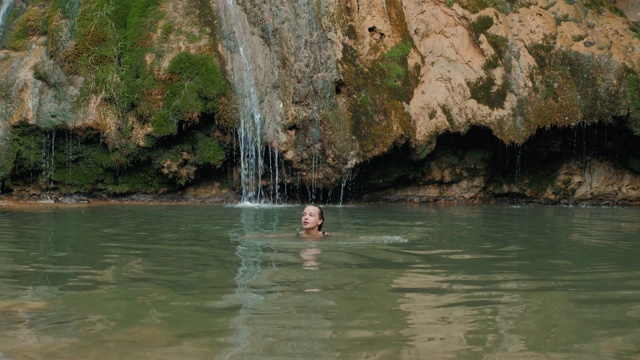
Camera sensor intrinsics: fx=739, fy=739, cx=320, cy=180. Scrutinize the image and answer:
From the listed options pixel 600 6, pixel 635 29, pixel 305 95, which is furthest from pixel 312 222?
pixel 600 6

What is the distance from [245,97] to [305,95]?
61.9 inches

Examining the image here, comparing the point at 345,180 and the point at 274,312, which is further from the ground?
the point at 345,180

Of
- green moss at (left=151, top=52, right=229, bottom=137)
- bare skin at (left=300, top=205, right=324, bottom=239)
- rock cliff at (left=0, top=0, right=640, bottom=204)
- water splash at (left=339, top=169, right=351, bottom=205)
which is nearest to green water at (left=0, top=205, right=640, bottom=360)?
bare skin at (left=300, top=205, right=324, bottom=239)

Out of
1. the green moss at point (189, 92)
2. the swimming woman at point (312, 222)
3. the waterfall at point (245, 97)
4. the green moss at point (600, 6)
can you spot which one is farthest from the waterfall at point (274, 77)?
the green moss at point (600, 6)

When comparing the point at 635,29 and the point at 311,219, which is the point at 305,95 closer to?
the point at 311,219

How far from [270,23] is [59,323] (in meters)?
14.8

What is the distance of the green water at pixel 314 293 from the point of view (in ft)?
17.2

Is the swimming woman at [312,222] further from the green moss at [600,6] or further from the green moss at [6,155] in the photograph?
the green moss at [600,6]

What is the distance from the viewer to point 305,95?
18750 millimetres

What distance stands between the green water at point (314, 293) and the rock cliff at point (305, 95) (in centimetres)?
638

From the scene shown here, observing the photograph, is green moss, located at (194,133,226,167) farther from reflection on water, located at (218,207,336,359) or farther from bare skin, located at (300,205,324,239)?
reflection on water, located at (218,207,336,359)

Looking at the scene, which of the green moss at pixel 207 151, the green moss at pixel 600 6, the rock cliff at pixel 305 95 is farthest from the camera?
the green moss at pixel 600 6

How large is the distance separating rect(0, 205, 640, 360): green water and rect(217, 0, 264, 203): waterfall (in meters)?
6.28

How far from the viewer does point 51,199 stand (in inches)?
745
